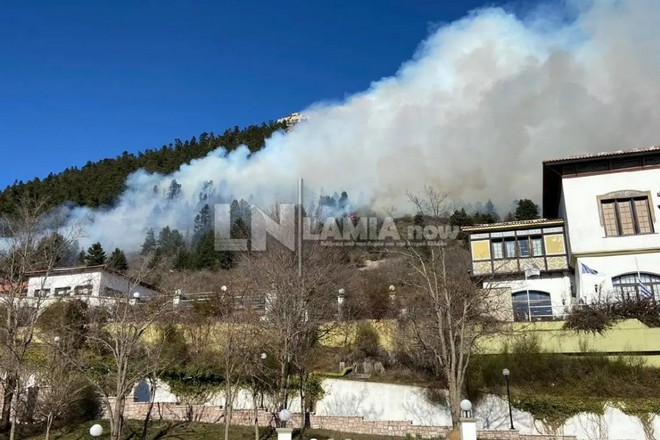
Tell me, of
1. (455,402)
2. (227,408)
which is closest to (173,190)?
(227,408)

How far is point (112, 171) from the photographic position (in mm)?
93125

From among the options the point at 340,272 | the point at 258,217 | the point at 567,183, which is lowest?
the point at 340,272

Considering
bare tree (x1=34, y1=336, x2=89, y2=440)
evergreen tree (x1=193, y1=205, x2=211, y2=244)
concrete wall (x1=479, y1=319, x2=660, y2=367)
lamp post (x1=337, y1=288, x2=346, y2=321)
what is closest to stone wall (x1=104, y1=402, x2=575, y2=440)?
bare tree (x1=34, y1=336, x2=89, y2=440)

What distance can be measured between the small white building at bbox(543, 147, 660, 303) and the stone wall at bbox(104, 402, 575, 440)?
31.8 feet

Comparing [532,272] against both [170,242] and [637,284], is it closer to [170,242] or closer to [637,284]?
[637,284]

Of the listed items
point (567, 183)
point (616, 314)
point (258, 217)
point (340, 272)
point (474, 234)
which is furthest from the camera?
point (258, 217)

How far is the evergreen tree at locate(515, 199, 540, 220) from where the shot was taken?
6906cm

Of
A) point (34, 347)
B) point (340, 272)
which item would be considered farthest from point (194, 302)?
point (340, 272)

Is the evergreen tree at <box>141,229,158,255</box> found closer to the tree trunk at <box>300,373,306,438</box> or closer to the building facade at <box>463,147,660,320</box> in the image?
the building facade at <box>463,147,660,320</box>

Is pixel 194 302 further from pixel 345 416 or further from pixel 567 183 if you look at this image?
pixel 567 183

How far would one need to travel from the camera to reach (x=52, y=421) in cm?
2116

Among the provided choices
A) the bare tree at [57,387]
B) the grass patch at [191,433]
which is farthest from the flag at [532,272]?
the bare tree at [57,387]

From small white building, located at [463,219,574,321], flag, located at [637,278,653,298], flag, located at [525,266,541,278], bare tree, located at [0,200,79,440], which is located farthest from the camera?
flag, located at [525,266,541,278]

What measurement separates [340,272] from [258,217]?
19.9m
